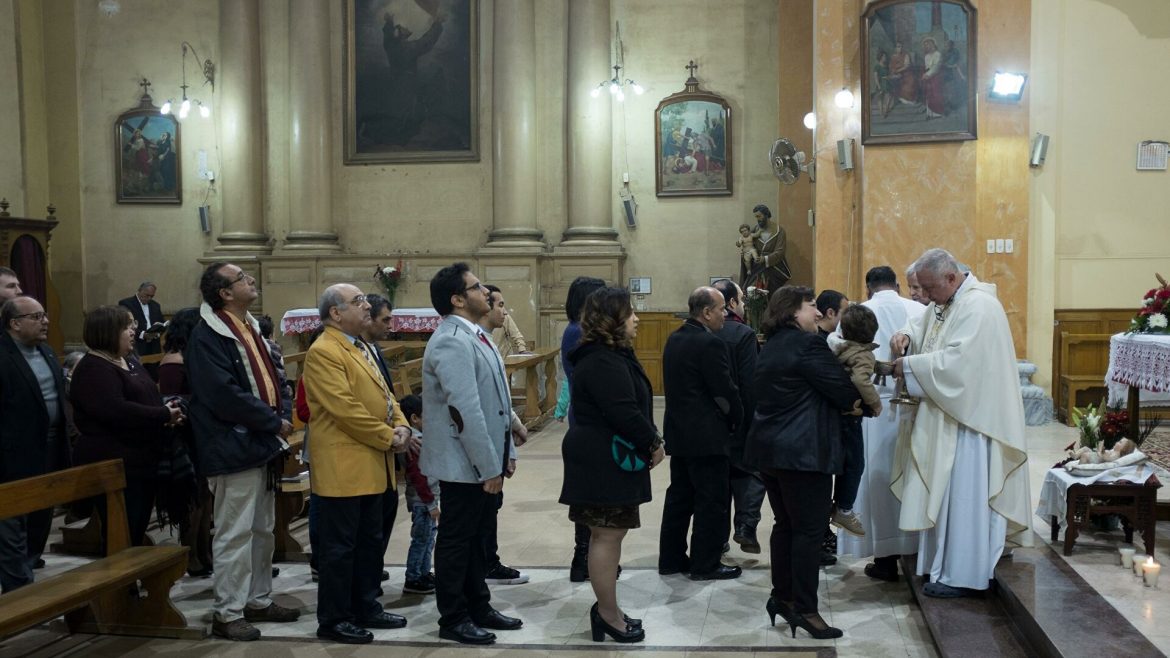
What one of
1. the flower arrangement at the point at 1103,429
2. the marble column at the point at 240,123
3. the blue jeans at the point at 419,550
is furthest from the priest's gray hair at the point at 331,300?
the marble column at the point at 240,123

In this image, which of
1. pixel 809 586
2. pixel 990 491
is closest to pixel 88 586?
pixel 809 586

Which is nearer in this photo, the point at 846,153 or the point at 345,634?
the point at 345,634

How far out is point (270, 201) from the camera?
55.2 ft

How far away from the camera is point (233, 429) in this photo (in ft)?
16.9

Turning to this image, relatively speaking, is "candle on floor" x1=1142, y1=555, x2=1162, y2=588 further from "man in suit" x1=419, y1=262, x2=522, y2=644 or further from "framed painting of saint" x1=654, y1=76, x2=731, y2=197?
"framed painting of saint" x1=654, y1=76, x2=731, y2=197

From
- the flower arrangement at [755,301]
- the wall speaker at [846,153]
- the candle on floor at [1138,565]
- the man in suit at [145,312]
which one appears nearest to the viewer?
the candle on floor at [1138,565]

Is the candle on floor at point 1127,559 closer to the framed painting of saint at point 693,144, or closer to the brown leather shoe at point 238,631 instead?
the brown leather shoe at point 238,631

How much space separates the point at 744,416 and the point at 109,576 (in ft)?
11.2

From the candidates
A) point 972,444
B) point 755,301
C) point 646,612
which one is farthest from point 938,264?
point 755,301

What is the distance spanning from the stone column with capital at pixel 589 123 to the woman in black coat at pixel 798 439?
34.7 feet

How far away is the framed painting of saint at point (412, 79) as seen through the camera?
1623 cm

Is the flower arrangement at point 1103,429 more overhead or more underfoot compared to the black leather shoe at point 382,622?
more overhead

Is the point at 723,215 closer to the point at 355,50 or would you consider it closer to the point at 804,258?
the point at 804,258

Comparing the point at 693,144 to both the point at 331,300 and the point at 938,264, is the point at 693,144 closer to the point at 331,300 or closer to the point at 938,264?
the point at 938,264
